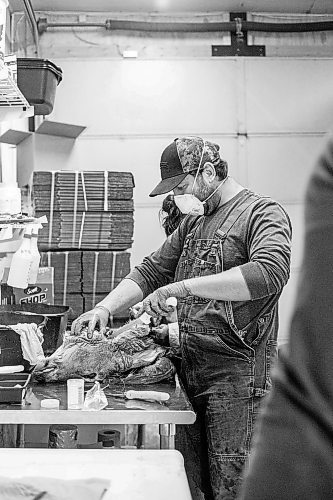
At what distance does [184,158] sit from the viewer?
2.96 m

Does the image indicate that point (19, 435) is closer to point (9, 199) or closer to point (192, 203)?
point (9, 199)

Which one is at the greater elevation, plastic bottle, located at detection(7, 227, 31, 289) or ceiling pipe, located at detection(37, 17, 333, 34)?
ceiling pipe, located at detection(37, 17, 333, 34)

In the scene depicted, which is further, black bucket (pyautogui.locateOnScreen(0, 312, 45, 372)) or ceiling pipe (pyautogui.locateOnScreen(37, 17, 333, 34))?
ceiling pipe (pyautogui.locateOnScreen(37, 17, 333, 34))

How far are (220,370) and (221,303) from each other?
0.91ft

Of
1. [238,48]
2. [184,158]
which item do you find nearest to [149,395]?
[184,158]

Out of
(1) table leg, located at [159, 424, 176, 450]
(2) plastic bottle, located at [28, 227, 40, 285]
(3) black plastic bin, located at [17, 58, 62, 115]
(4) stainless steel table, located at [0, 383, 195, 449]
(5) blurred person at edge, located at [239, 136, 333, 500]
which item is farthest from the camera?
(3) black plastic bin, located at [17, 58, 62, 115]

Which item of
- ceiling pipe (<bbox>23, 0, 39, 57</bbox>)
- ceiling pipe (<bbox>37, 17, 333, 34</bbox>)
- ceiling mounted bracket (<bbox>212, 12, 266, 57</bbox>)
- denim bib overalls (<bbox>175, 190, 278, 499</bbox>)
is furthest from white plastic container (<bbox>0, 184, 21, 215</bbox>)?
ceiling mounted bracket (<bbox>212, 12, 266, 57</bbox>)

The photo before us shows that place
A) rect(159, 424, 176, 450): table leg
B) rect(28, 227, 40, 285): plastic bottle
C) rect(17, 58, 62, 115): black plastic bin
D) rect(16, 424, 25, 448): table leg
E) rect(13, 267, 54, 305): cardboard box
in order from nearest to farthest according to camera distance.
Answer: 1. rect(159, 424, 176, 450): table leg
2. rect(16, 424, 25, 448): table leg
3. rect(28, 227, 40, 285): plastic bottle
4. rect(17, 58, 62, 115): black plastic bin
5. rect(13, 267, 54, 305): cardboard box

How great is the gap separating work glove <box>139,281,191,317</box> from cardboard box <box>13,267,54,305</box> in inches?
46.6

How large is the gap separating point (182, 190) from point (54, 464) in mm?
1512

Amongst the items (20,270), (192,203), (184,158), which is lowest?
(20,270)

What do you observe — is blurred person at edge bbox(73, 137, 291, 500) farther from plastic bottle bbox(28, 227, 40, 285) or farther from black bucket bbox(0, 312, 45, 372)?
plastic bottle bbox(28, 227, 40, 285)

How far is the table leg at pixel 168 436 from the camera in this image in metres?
2.40

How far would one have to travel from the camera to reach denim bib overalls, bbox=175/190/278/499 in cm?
266
